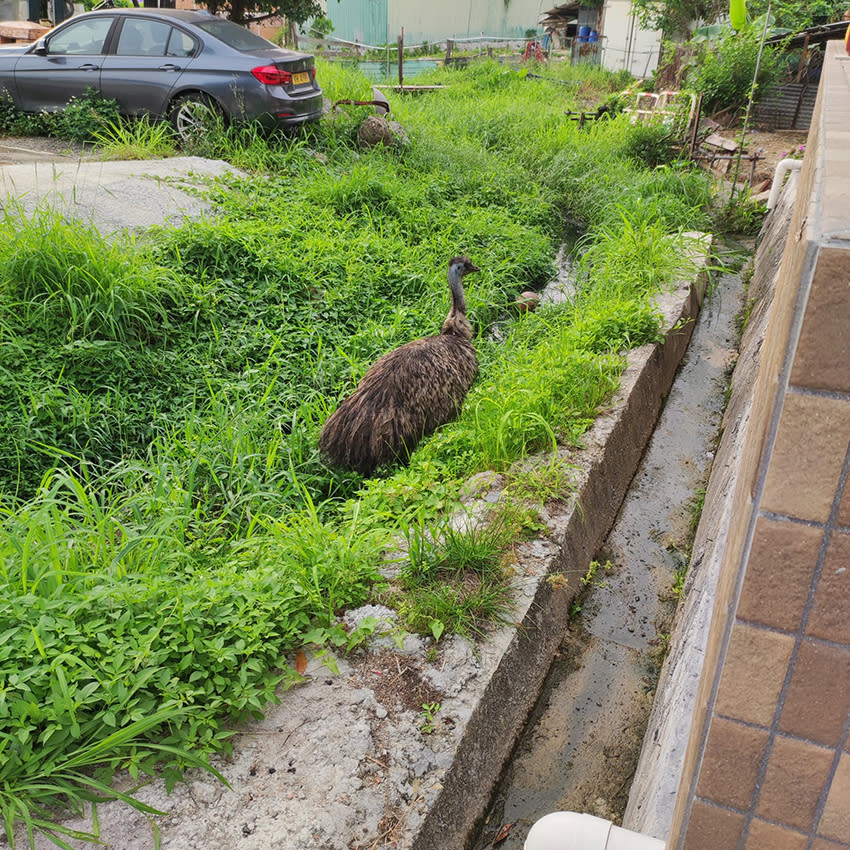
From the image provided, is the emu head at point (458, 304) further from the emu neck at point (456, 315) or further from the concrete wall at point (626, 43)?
the concrete wall at point (626, 43)

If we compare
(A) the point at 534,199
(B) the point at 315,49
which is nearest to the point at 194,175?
(A) the point at 534,199

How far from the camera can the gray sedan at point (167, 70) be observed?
9359 mm

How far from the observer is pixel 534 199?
31.8ft

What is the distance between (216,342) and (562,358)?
271 cm

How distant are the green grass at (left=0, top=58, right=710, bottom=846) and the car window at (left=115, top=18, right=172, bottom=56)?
129cm

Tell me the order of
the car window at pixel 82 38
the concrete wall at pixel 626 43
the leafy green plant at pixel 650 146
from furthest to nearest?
1. the concrete wall at pixel 626 43
2. the leafy green plant at pixel 650 146
3. the car window at pixel 82 38

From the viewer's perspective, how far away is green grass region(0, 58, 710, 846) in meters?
2.54

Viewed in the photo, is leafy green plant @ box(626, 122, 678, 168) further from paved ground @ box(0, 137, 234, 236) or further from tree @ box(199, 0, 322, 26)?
tree @ box(199, 0, 322, 26)

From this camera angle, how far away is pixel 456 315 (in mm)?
6012

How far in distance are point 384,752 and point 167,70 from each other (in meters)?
9.53

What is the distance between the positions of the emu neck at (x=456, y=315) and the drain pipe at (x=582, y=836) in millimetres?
4288

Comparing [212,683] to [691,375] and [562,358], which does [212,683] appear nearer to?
[562,358]

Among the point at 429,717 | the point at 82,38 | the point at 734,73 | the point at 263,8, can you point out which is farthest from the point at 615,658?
the point at 734,73

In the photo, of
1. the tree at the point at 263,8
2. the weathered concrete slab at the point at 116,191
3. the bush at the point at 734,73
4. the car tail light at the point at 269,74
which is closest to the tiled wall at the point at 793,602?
the weathered concrete slab at the point at 116,191
